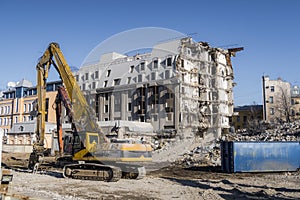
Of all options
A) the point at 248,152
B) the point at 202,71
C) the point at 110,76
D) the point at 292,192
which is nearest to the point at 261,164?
the point at 248,152

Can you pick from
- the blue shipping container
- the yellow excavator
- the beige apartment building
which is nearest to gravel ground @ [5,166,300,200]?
the yellow excavator

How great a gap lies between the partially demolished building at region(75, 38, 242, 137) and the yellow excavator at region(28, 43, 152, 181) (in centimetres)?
2460

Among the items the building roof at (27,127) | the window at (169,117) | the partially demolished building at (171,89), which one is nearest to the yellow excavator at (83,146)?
the partially demolished building at (171,89)

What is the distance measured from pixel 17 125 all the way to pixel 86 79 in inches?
578

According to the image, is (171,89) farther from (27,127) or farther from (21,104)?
(21,104)

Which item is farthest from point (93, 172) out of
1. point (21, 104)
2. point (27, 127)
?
point (21, 104)

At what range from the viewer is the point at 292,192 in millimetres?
14227

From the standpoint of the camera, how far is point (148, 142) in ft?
80.7

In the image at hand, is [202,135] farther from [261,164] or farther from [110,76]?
[261,164]

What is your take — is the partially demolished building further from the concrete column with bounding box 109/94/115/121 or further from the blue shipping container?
the blue shipping container

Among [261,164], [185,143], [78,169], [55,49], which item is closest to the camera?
[78,169]

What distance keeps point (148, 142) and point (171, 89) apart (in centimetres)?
2611

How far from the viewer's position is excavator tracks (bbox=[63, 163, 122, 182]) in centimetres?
1677

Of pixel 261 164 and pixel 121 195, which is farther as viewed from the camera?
pixel 261 164
